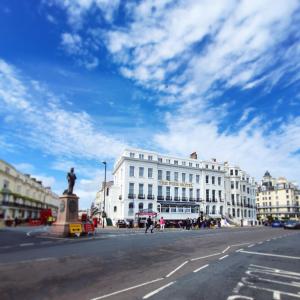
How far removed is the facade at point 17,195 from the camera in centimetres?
6556

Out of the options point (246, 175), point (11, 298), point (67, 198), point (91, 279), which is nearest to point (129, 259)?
point (91, 279)

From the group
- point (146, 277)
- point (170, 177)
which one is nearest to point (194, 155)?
point (170, 177)

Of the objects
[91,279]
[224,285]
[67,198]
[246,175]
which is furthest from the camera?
[246,175]

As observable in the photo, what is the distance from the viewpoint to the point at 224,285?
797 cm

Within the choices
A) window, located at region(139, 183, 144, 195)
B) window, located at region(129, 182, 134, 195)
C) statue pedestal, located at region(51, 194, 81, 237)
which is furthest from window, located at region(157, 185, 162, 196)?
statue pedestal, located at region(51, 194, 81, 237)

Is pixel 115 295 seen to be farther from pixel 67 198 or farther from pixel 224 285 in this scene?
pixel 67 198

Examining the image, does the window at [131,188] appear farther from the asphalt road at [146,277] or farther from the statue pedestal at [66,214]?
the asphalt road at [146,277]

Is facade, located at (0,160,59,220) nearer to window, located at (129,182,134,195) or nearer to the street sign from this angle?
window, located at (129,182,134,195)

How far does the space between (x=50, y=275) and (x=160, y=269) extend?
3535mm

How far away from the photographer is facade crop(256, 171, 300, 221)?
13475 cm

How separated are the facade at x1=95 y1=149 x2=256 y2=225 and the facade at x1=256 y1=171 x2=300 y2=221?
66.4 m

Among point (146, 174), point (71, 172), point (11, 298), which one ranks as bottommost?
point (11, 298)

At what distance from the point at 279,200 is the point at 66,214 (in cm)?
13168

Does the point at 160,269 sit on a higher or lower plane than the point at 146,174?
lower
